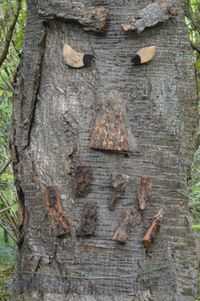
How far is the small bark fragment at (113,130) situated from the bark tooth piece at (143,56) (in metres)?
0.12

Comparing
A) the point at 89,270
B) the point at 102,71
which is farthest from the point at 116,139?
the point at 89,270

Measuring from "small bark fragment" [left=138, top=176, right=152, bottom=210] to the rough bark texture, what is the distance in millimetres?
14

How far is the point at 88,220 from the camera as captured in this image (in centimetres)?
162

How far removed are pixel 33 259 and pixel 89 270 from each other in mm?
179

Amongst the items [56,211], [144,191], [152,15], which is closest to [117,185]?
[144,191]

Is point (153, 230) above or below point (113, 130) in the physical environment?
below

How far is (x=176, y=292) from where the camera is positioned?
5.43 ft

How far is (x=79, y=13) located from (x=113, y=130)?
36cm

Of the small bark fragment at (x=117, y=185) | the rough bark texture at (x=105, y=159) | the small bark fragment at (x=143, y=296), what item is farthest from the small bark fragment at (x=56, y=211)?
the small bark fragment at (x=143, y=296)

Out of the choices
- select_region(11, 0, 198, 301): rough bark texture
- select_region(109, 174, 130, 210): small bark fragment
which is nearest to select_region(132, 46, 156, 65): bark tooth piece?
select_region(11, 0, 198, 301): rough bark texture

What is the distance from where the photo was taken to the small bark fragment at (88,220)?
5.31ft

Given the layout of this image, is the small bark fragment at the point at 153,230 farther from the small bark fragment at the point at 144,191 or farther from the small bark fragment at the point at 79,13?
the small bark fragment at the point at 79,13

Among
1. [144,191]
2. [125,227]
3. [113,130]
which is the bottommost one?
[125,227]

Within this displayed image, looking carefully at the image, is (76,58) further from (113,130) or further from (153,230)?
(153,230)
